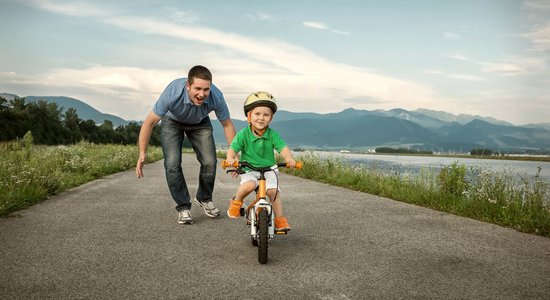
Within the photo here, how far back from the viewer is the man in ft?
18.9

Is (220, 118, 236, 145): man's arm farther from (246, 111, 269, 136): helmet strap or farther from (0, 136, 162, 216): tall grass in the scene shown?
(0, 136, 162, 216): tall grass

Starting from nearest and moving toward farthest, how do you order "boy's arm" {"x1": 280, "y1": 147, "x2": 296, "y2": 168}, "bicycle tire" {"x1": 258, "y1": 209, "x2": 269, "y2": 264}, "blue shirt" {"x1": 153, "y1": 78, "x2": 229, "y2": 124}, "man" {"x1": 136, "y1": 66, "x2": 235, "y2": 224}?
"bicycle tire" {"x1": 258, "y1": 209, "x2": 269, "y2": 264}, "boy's arm" {"x1": 280, "y1": 147, "x2": 296, "y2": 168}, "man" {"x1": 136, "y1": 66, "x2": 235, "y2": 224}, "blue shirt" {"x1": 153, "y1": 78, "x2": 229, "y2": 124}

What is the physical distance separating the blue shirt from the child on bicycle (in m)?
1.40

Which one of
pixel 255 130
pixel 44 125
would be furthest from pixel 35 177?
pixel 44 125

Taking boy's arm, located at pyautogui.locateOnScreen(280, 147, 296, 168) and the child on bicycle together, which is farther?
the child on bicycle

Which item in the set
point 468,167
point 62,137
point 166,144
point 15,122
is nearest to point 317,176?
point 468,167

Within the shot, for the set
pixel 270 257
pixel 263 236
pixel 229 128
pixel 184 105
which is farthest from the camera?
pixel 229 128

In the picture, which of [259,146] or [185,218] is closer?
[259,146]

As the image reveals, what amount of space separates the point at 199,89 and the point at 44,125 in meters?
89.2

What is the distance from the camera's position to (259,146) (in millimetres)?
4883

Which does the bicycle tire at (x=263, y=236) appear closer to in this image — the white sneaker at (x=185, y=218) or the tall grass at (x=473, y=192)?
the white sneaker at (x=185, y=218)

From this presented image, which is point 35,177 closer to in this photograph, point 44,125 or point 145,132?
point 145,132

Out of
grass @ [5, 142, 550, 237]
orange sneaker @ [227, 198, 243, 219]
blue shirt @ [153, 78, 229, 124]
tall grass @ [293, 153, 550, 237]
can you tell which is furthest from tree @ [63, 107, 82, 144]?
orange sneaker @ [227, 198, 243, 219]

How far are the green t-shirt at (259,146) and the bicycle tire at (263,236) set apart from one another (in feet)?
2.34
